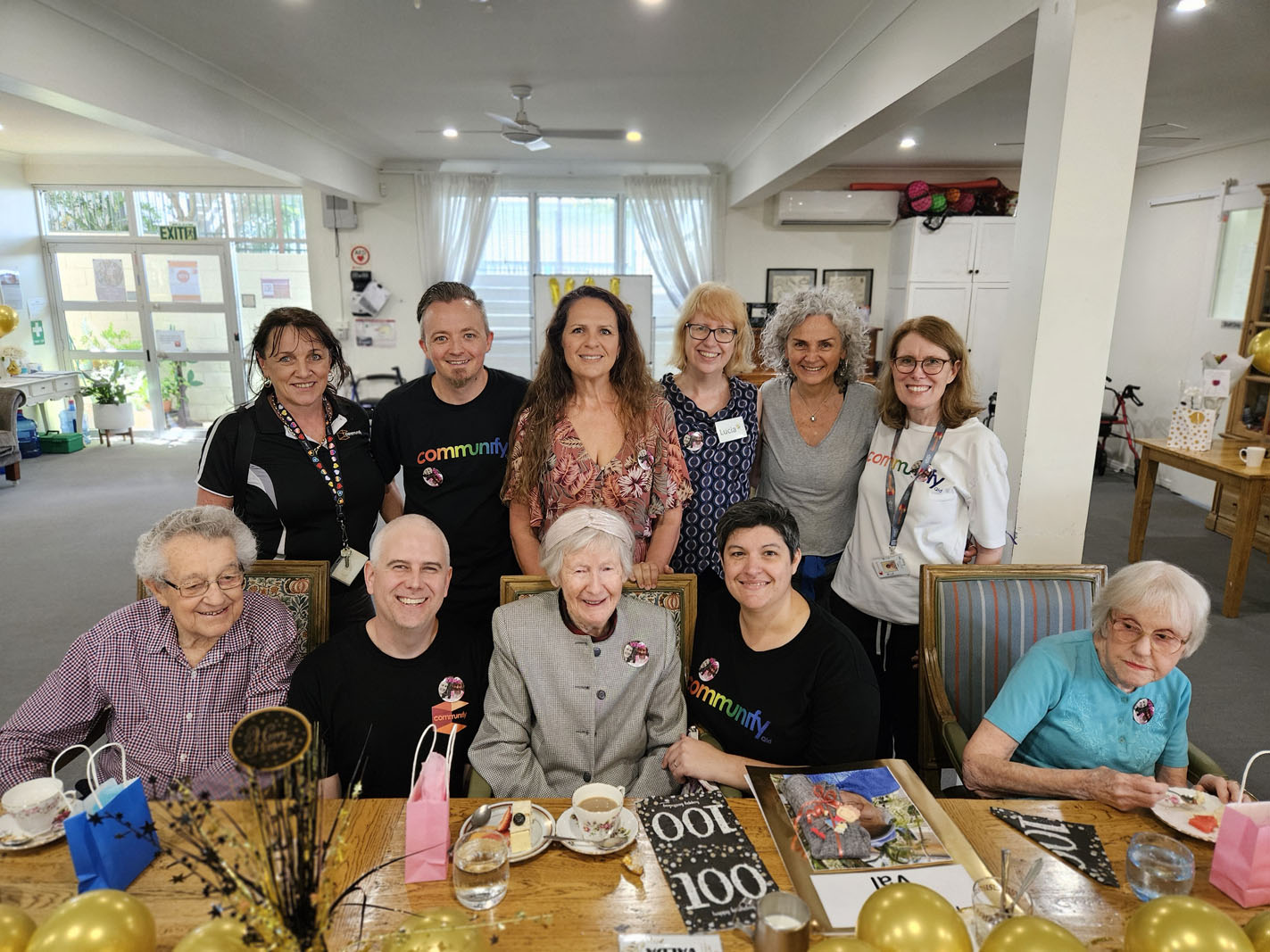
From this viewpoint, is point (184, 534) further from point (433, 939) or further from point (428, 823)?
point (433, 939)

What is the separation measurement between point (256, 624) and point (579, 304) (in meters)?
1.17

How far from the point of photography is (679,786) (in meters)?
1.72

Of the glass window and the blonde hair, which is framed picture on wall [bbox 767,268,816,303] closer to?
the blonde hair

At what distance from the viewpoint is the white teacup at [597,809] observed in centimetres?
131

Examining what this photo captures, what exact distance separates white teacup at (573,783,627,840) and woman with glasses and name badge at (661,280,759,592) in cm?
105

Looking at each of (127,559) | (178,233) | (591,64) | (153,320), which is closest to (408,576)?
(591,64)

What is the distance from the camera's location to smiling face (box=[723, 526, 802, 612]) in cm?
169

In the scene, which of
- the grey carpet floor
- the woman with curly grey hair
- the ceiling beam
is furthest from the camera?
the grey carpet floor

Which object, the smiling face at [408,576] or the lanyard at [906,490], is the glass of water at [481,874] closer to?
the smiling face at [408,576]

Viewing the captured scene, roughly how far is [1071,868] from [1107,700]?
46cm

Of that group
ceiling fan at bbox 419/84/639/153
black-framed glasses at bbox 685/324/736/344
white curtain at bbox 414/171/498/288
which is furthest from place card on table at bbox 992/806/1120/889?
white curtain at bbox 414/171/498/288

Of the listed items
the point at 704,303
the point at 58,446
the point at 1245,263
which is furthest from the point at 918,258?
the point at 58,446

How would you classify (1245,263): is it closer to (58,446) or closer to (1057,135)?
(1057,135)

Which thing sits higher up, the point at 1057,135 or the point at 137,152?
the point at 137,152
